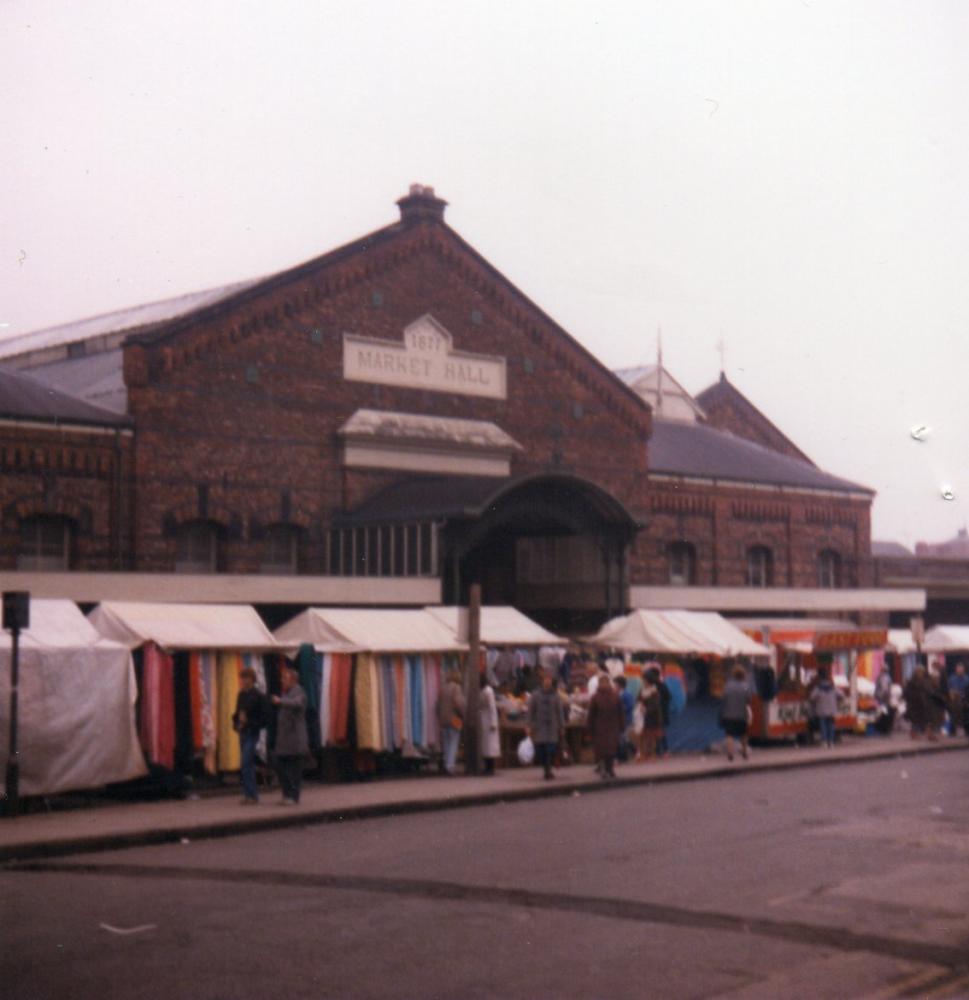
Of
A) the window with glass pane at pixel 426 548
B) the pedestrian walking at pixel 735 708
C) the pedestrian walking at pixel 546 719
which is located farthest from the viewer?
the window with glass pane at pixel 426 548

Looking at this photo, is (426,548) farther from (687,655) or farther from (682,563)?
(682,563)

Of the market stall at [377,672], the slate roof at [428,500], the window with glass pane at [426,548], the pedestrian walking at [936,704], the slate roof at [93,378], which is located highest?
the slate roof at [93,378]

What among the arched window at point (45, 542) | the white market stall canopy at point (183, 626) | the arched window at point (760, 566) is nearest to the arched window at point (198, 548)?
the arched window at point (45, 542)

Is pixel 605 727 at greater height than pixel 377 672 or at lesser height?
lesser

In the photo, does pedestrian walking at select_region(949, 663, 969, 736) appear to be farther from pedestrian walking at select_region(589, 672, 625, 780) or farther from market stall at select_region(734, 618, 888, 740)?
pedestrian walking at select_region(589, 672, 625, 780)

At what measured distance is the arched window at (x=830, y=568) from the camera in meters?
45.2

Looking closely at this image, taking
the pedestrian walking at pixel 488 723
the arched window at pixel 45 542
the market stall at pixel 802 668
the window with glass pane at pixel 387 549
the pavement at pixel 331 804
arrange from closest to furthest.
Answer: the pavement at pixel 331 804, the pedestrian walking at pixel 488 723, the arched window at pixel 45 542, the window with glass pane at pixel 387 549, the market stall at pixel 802 668

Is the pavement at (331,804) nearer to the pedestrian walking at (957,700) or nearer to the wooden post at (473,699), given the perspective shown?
the wooden post at (473,699)

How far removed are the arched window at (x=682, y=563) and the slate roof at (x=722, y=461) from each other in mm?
1982

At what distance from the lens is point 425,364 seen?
112 feet

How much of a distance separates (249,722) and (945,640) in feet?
75.1

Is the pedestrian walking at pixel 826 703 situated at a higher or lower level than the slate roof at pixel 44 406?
lower

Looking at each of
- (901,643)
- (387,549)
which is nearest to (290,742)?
(387,549)

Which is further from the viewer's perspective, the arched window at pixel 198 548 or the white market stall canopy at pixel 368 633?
the arched window at pixel 198 548
